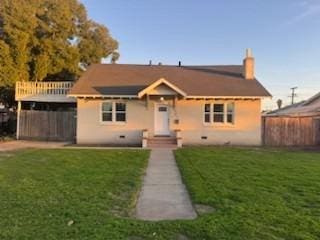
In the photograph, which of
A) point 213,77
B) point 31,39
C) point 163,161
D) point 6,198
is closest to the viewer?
point 6,198

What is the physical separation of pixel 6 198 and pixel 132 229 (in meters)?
3.51

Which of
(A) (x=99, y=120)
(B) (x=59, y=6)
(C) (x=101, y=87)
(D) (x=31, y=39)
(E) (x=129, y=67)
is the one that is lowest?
→ (A) (x=99, y=120)

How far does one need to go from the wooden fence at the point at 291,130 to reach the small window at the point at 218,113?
8.62ft

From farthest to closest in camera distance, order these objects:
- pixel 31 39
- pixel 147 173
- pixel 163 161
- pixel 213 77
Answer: pixel 31 39, pixel 213 77, pixel 163 161, pixel 147 173

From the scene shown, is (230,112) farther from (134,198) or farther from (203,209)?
(203,209)

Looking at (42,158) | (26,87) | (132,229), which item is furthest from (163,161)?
(26,87)

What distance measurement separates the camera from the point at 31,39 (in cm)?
2944

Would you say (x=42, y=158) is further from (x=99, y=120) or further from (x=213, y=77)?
(x=213, y=77)

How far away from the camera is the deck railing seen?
2728cm

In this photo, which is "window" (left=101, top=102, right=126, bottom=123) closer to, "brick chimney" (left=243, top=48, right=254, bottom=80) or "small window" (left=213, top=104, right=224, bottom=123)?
"small window" (left=213, top=104, right=224, bottom=123)

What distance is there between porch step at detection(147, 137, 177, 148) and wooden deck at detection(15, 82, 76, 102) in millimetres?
6860

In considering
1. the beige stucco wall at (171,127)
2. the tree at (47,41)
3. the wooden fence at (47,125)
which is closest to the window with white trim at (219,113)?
the beige stucco wall at (171,127)

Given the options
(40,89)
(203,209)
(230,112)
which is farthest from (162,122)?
(203,209)

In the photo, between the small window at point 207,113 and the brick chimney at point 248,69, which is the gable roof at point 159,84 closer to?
the small window at point 207,113
